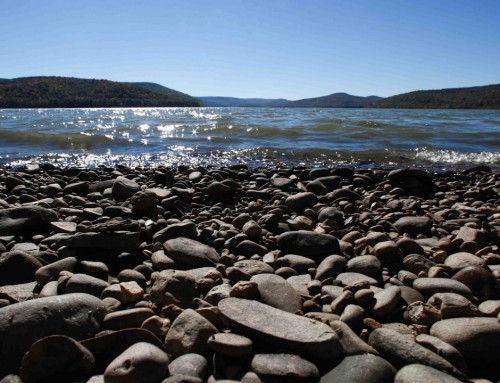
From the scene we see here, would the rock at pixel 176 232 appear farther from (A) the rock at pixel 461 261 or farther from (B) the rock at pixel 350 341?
(A) the rock at pixel 461 261

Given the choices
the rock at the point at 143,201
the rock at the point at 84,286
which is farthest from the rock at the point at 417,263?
the rock at the point at 143,201

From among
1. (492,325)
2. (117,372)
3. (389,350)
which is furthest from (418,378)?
(117,372)

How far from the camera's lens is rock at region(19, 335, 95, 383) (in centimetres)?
189

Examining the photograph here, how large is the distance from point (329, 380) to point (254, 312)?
1.73 ft

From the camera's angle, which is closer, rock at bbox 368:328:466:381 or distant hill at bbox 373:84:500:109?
rock at bbox 368:328:466:381

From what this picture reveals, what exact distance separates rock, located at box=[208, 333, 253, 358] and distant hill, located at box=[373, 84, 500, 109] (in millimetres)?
80326

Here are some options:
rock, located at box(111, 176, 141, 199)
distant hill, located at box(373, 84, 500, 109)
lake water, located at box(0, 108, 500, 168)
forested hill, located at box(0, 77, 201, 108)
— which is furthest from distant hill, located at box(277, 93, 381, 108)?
rock, located at box(111, 176, 141, 199)

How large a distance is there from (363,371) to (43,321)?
1.51m

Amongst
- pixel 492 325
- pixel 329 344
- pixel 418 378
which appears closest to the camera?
pixel 418 378

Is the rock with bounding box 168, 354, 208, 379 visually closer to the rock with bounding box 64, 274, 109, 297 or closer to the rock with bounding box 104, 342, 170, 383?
the rock with bounding box 104, 342, 170, 383

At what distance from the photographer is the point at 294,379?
186 cm

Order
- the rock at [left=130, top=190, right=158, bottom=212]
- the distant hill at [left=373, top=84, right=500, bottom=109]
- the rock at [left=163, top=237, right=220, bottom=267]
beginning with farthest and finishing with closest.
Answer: the distant hill at [left=373, top=84, right=500, bottom=109]
the rock at [left=130, top=190, right=158, bottom=212]
the rock at [left=163, top=237, right=220, bottom=267]

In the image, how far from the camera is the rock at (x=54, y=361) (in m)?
1.89

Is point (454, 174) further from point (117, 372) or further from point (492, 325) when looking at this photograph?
point (117, 372)
